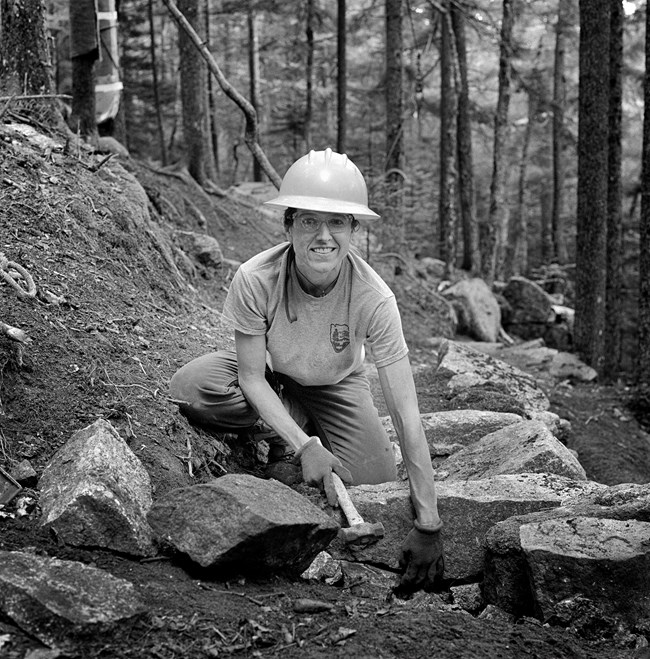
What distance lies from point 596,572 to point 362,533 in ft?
3.17

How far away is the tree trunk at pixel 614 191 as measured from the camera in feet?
36.9

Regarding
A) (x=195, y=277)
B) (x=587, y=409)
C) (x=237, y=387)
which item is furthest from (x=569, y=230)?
(x=237, y=387)

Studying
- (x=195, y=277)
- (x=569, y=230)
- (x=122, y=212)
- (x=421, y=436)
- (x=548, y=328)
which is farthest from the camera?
(x=569, y=230)

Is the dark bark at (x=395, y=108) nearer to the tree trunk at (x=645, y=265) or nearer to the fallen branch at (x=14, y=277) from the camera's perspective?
the tree trunk at (x=645, y=265)

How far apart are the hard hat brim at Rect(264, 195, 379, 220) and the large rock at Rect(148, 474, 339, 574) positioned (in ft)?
4.03

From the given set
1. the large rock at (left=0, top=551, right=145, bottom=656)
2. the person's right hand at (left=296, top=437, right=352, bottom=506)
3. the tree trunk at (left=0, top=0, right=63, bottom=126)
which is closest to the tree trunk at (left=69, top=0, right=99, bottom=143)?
the tree trunk at (left=0, top=0, right=63, bottom=126)

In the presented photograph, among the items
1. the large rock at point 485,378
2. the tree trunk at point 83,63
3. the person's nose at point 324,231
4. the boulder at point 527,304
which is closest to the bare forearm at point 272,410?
the person's nose at point 324,231

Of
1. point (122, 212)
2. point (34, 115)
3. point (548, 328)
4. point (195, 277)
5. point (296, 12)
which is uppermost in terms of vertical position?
point (296, 12)

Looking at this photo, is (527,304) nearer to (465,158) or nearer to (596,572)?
(465,158)

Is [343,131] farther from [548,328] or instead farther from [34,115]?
[34,115]

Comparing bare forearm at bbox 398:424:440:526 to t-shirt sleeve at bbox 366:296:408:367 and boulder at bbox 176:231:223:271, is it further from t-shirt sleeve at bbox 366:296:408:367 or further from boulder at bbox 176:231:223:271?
boulder at bbox 176:231:223:271

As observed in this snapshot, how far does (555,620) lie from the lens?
2814mm

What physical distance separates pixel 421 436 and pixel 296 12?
59.2ft

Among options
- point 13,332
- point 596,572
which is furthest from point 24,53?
point 596,572
